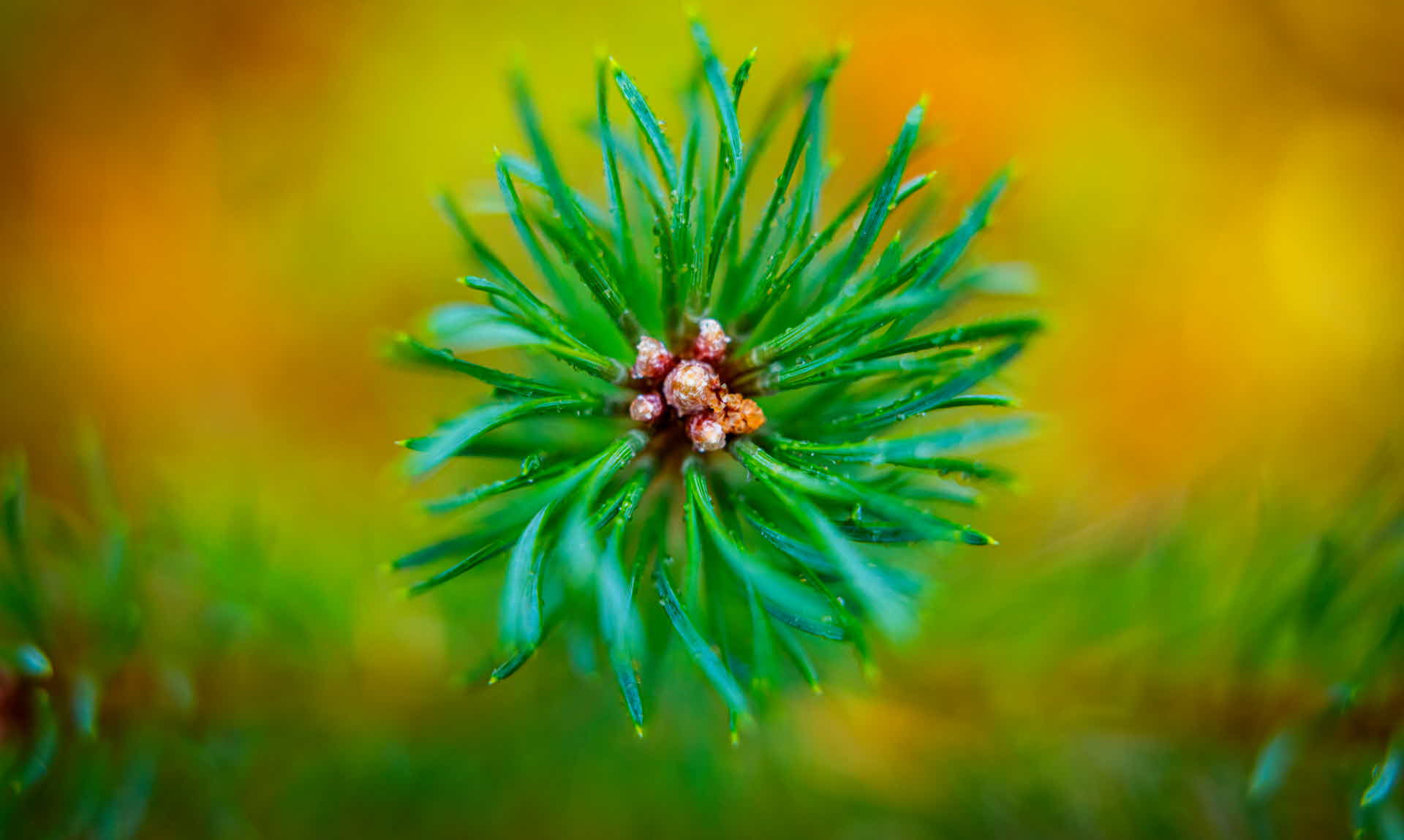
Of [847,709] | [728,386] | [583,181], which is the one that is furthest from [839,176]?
[728,386]

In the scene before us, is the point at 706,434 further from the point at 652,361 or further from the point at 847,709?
the point at 847,709

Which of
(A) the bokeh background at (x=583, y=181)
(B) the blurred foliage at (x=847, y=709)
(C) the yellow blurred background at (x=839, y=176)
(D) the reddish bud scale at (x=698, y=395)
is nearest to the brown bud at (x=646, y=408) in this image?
(D) the reddish bud scale at (x=698, y=395)

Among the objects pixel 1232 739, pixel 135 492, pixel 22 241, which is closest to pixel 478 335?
pixel 1232 739

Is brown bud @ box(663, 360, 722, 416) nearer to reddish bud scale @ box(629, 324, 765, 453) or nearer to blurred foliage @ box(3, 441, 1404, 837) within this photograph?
reddish bud scale @ box(629, 324, 765, 453)

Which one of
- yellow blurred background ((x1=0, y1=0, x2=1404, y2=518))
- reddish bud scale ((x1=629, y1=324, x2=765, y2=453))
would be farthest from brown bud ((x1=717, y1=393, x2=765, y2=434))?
yellow blurred background ((x1=0, y1=0, x2=1404, y2=518))

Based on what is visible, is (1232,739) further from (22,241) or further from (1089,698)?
(22,241)

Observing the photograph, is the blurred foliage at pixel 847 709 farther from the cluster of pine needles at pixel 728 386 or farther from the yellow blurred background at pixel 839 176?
the yellow blurred background at pixel 839 176
